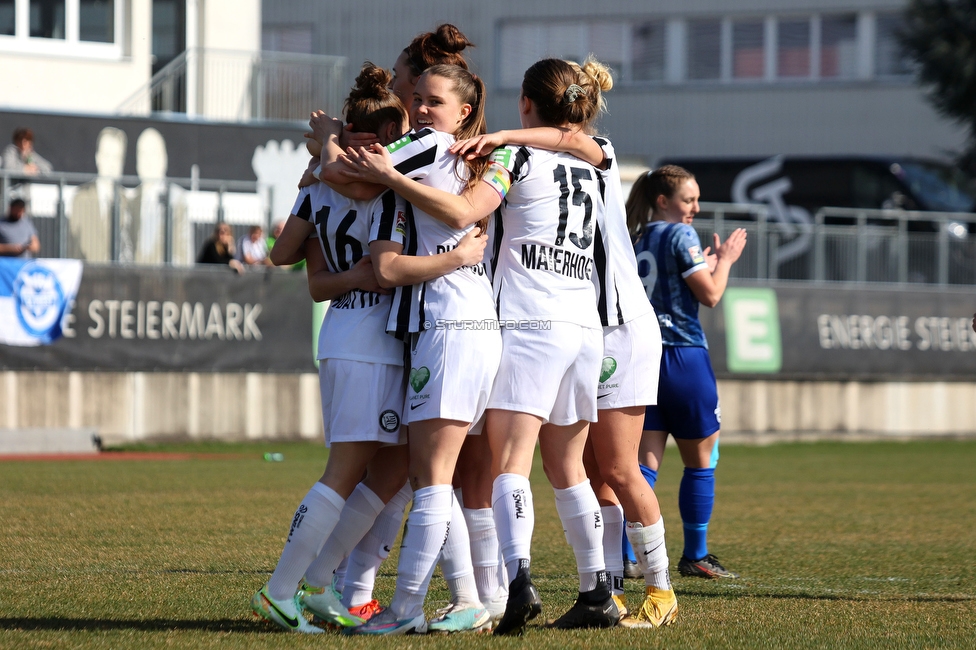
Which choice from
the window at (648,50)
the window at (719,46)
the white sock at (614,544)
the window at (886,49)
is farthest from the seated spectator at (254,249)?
the window at (886,49)

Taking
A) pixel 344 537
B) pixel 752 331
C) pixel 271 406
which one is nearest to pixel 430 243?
pixel 344 537

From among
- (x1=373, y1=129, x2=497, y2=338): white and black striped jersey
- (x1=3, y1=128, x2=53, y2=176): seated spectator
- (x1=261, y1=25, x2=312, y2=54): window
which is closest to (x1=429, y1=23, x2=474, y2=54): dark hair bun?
(x1=373, y1=129, x2=497, y2=338): white and black striped jersey

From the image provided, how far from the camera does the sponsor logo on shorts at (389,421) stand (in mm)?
4711

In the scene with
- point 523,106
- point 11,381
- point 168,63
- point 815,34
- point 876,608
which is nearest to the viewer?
point 523,106

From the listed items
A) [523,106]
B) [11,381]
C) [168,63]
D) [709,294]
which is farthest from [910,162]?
[523,106]

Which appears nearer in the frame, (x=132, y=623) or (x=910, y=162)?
(x=132, y=623)

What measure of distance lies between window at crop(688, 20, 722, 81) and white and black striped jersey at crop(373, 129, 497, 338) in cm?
2963

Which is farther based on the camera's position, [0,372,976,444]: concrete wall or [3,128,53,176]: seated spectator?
[3,128,53,176]: seated spectator

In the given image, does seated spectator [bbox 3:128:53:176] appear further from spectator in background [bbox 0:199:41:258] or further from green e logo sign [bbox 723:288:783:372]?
green e logo sign [bbox 723:288:783:372]

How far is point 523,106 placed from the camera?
5.00 metres

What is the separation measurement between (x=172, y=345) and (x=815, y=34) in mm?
22016

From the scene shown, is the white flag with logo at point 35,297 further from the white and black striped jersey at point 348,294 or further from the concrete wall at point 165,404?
the white and black striped jersey at point 348,294

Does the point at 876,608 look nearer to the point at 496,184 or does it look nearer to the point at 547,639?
the point at 547,639

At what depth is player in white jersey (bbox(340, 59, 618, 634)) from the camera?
15.4ft
